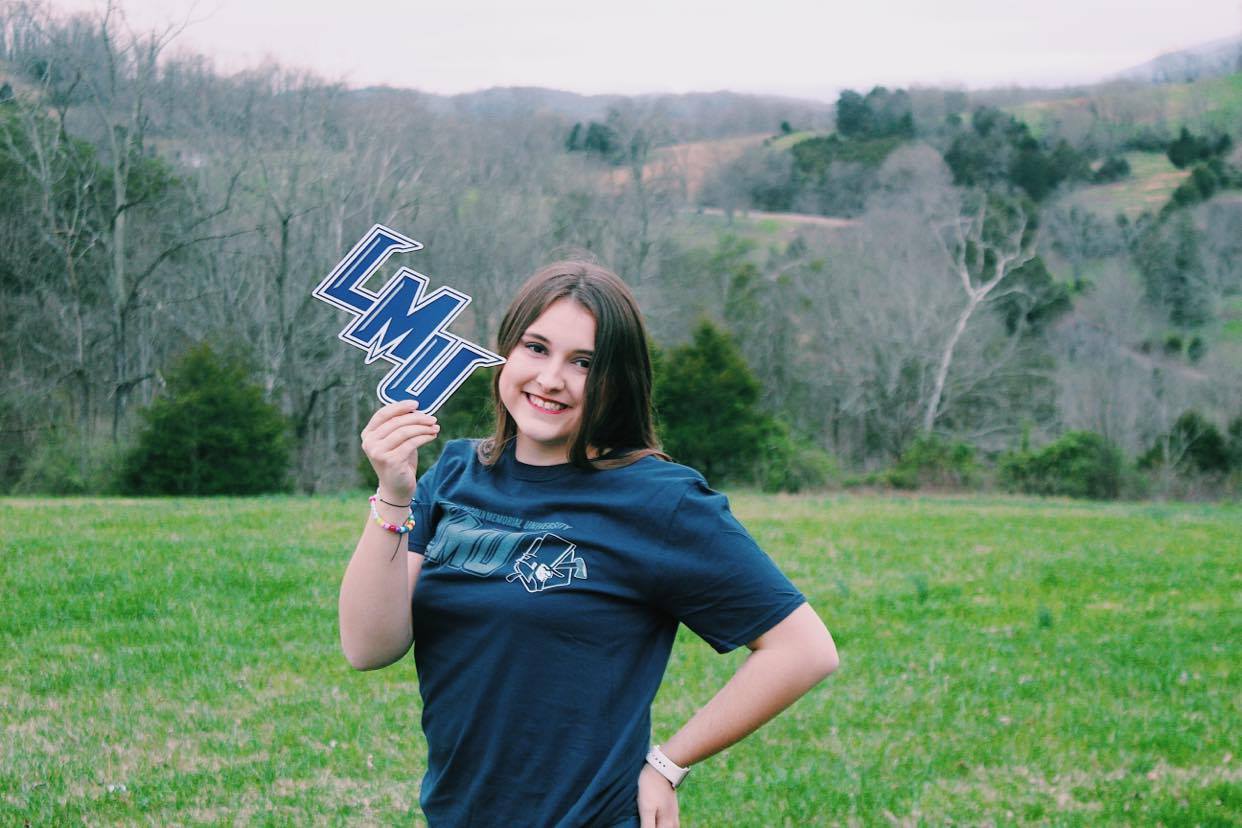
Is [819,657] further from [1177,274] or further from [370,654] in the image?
[1177,274]

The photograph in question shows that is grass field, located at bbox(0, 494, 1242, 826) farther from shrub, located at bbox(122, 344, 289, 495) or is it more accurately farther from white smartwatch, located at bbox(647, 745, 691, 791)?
shrub, located at bbox(122, 344, 289, 495)

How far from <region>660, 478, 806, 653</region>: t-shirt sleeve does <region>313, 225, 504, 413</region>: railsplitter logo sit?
562 millimetres

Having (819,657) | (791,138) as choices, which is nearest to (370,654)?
(819,657)

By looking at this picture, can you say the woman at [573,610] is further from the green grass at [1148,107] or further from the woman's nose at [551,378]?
the green grass at [1148,107]

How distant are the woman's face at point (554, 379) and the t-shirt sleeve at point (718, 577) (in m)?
0.31

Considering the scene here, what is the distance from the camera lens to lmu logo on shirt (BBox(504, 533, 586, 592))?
7.36 feet

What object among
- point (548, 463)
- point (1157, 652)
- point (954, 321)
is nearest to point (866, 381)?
point (954, 321)

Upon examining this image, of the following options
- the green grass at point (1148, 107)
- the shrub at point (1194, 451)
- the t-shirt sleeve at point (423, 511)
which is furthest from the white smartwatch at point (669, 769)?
the green grass at point (1148, 107)

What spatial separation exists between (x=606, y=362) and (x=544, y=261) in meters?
17.9

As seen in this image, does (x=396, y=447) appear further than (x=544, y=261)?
No

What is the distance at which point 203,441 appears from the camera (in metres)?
23.3

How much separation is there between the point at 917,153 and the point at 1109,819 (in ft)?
237

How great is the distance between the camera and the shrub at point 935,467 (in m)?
30.0

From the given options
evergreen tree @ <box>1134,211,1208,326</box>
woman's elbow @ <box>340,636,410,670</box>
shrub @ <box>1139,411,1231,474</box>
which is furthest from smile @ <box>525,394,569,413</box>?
evergreen tree @ <box>1134,211,1208,326</box>
